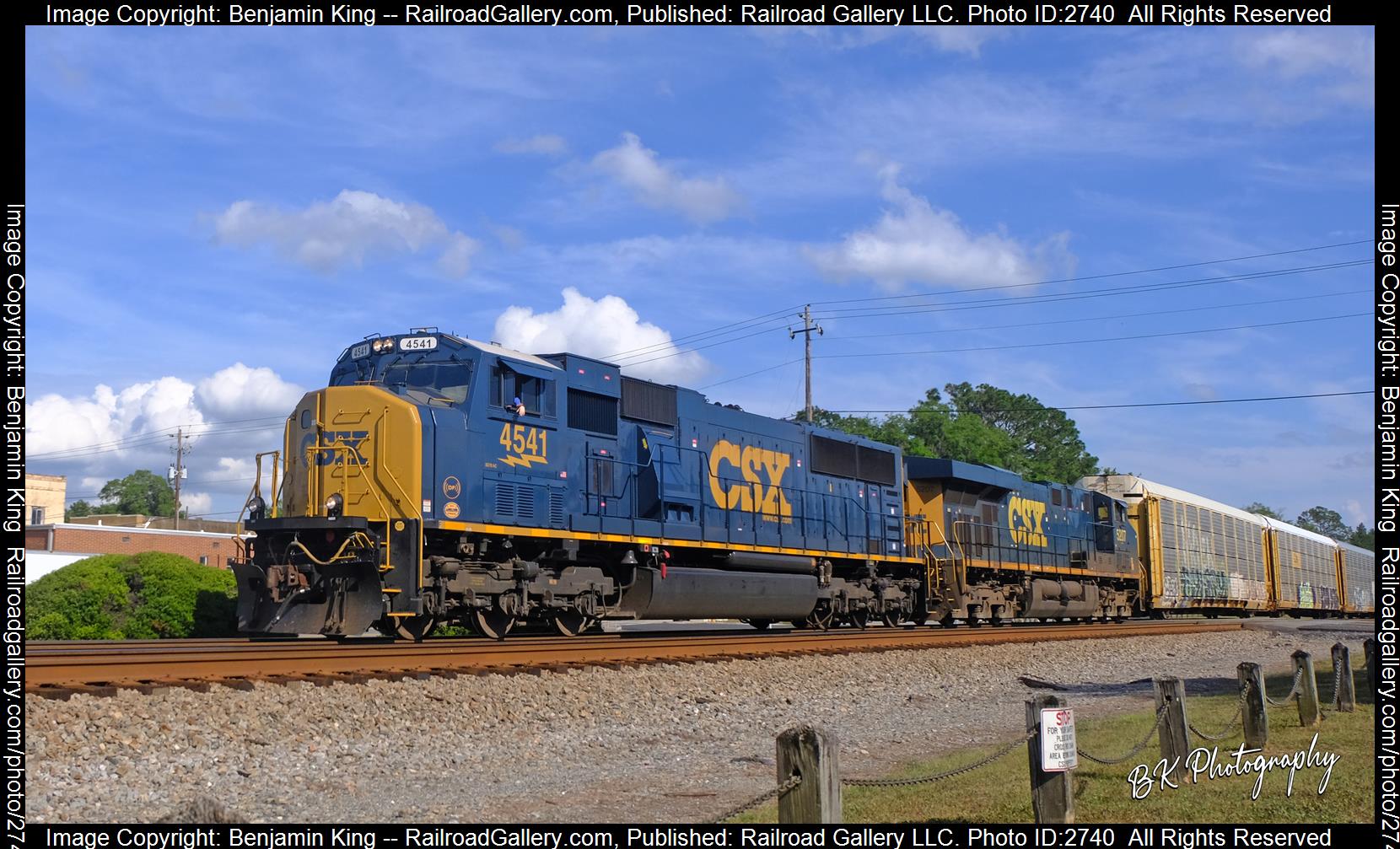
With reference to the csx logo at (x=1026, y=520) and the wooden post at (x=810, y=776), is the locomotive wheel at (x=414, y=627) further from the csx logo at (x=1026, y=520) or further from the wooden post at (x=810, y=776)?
the csx logo at (x=1026, y=520)

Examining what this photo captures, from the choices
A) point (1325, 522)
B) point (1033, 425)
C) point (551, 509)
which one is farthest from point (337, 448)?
point (1325, 522)

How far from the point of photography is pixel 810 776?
4609 millimetres

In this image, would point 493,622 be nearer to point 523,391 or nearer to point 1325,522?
point 523,391

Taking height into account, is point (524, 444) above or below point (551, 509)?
above

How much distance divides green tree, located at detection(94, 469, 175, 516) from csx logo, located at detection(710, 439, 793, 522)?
113 meters

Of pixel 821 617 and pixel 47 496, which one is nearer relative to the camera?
pixel 821 617

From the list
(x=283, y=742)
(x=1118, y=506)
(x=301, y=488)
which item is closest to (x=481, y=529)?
(x=301, y=488)

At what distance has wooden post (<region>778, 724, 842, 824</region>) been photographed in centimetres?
458

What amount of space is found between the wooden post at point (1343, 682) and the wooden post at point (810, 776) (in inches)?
321

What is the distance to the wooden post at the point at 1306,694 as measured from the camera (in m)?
9.77

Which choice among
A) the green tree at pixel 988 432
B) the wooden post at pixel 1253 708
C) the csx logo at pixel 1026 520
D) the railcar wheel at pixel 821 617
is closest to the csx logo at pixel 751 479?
the railcar wheel at pixel 821 617

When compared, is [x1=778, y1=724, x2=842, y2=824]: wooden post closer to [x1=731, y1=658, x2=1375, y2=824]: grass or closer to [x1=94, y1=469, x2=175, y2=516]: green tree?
[x1=731, y1=658, x2=1375, y2=824]: grass

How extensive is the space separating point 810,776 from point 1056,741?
6.05 ft
